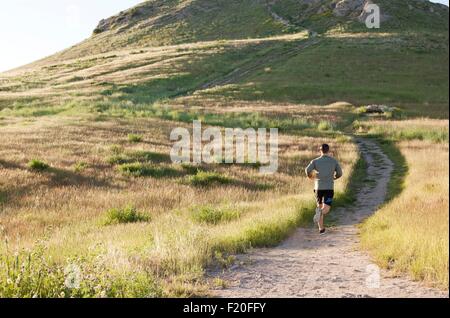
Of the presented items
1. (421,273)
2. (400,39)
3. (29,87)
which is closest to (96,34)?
(29,87)

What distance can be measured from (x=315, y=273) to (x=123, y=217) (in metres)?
7.63

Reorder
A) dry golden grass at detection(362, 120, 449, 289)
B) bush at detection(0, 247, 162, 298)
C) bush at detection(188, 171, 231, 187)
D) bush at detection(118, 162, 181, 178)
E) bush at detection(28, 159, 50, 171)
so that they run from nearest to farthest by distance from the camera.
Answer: bush at detection(0, 247, 162, 298)
dry golden grass at detection(362, 120, 449, 289)
bush at detection(188, 171, 231, 187)
bush at detection(28, 159, 50, 171)
bush at detection(118, 162, 181, 178)

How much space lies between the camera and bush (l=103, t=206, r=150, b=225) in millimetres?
14664

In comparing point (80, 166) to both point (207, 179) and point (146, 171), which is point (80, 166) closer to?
point (146, 171)

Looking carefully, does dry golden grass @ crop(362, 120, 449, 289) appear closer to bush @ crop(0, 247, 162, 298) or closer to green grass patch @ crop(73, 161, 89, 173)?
bush @ crop(0, 247, 162, 298)

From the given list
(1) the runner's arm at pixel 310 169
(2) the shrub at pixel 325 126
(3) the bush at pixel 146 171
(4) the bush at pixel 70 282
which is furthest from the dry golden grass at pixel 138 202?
(2) the shrub at pixel 325 126

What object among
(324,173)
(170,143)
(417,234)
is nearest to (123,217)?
(324,173)

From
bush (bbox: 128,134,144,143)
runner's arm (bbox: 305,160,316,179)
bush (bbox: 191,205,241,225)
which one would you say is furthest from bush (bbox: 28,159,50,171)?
runner's arm (bbox: 305,160,316,179)

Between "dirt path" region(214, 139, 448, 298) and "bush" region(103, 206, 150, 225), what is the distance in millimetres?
4947

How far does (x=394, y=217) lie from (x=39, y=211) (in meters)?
10.8

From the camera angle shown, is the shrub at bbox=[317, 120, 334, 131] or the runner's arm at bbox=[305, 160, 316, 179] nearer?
the runner's arm at bbox=[305, 160, 316, 179]

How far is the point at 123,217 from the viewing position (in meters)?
14.8

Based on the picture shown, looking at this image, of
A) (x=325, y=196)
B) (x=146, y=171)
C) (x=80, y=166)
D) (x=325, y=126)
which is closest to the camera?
(x=325, y=196)
